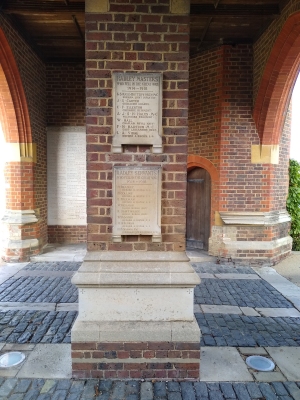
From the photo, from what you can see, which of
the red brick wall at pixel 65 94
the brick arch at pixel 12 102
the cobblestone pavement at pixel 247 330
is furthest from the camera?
the red brick wall at pixel 65 94

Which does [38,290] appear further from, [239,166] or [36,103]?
[239,166]

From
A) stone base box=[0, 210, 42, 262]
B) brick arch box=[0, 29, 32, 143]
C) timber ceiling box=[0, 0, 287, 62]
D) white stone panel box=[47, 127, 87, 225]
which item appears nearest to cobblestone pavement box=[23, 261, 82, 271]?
stone base box=[0, 210, 42, 262]

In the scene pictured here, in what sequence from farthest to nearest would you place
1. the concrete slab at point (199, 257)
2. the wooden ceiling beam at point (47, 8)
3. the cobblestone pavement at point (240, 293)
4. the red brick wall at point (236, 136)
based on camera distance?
1. the concrete slab at point (199, 257)
2. the red brick wall at point (236, 136)
3. the wooden ceiling beam at point (47, 8)
4. the cobblestone pavement at point (240, 293)

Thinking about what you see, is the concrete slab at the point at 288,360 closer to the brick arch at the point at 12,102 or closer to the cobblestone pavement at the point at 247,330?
the cobblestone pavement at the point at 247,330

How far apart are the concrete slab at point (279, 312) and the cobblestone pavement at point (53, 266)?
374 centimetres

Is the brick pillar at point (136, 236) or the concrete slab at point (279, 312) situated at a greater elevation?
the brick pillar at point (136, 236)

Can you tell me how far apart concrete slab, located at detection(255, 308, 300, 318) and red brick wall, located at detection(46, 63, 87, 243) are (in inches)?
241

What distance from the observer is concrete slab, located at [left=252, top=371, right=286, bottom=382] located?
118 inches

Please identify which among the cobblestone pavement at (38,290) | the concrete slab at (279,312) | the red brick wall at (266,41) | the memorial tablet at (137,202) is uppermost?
the red brick wall at (266,41)

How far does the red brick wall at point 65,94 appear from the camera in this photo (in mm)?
8203

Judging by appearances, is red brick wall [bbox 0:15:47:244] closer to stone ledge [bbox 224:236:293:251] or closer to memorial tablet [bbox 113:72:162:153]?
stone ledge [bbox 224:236:293:251]

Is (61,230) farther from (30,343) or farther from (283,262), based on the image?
(283,262)

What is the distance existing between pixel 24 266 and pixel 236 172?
197 inches

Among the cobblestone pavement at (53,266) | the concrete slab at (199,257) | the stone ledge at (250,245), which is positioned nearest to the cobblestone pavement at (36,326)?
the cobblestone pavement at (53,266)
